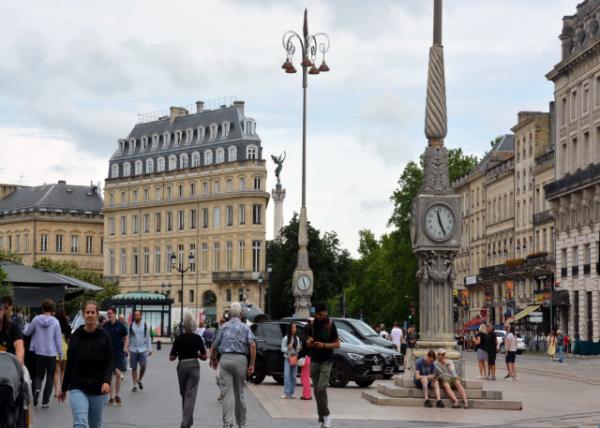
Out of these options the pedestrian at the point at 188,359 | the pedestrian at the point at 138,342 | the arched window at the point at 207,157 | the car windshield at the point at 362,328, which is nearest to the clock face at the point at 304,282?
the car windshield at the point at 362,328

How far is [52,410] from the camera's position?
897 inches

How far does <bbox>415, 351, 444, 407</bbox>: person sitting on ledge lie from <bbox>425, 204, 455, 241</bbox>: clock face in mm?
2403

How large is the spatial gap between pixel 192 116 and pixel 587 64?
240 feet

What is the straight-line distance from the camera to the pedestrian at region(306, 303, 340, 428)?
64.5 feet

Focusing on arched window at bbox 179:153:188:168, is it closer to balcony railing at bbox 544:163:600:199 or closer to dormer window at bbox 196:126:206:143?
dormer window at bbox 196:126:206:143

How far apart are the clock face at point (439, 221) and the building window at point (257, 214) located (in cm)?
11008

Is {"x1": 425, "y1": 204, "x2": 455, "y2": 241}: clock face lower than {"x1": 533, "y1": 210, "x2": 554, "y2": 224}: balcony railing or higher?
lower

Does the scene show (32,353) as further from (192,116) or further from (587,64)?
(192,116)

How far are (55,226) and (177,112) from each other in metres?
24.2

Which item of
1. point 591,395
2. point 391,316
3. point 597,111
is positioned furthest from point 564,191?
point 591,395

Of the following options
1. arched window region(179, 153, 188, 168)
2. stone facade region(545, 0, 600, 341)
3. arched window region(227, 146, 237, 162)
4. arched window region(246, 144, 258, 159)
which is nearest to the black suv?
stone facade region(545, 0, 600, 341)

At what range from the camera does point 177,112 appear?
5906 inches

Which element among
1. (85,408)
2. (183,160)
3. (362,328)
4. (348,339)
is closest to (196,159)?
(183,160)

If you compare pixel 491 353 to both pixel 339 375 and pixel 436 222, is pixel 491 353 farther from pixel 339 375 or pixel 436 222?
pixel 436 222
